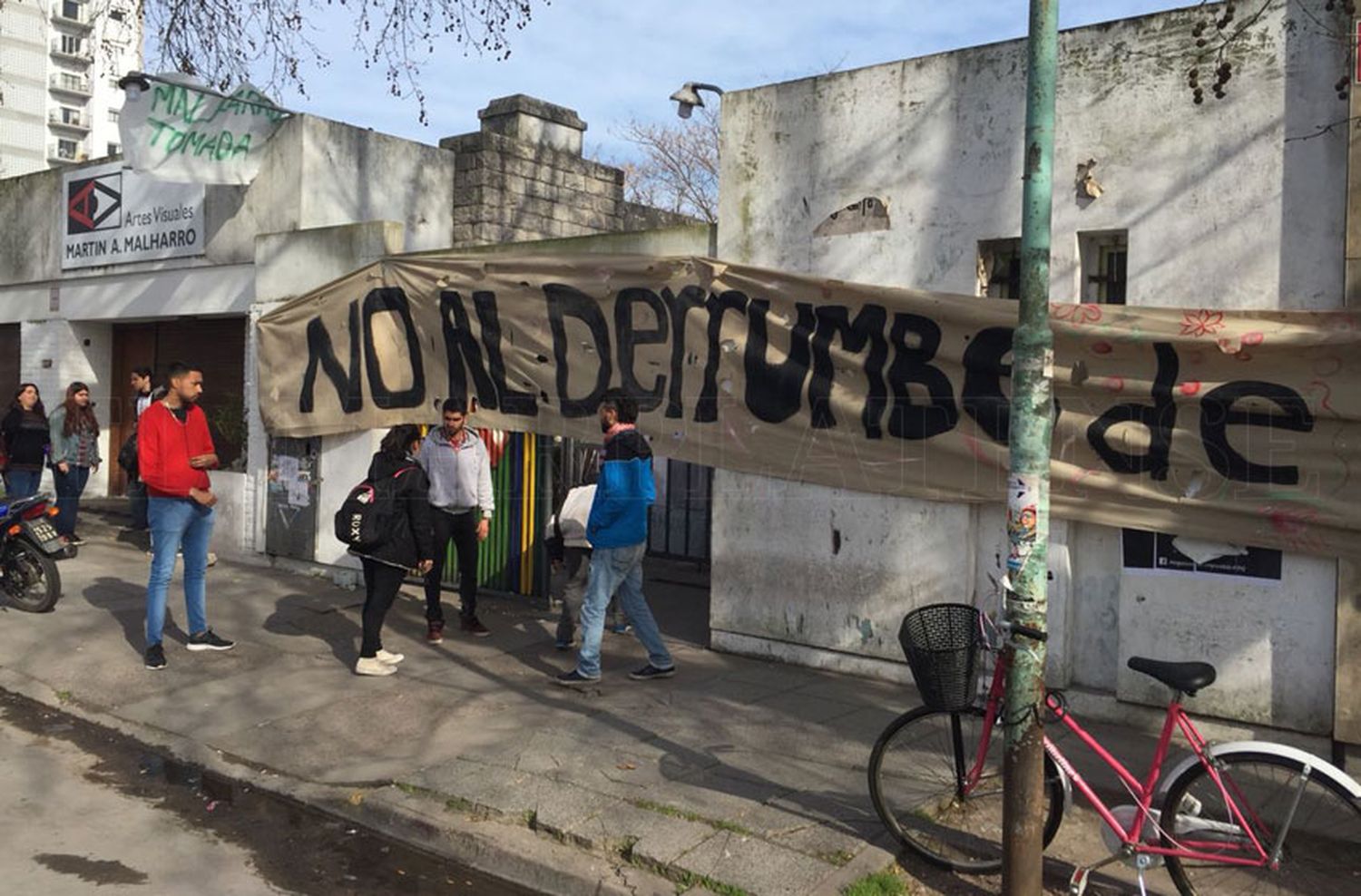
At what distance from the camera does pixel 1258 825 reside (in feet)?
12.9

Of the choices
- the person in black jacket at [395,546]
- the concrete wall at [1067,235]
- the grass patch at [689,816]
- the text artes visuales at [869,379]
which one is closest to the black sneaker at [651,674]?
the concrete wall at [1067,235]

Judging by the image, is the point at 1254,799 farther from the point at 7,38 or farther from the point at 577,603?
the point at 7,38

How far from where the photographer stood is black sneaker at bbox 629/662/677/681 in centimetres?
727

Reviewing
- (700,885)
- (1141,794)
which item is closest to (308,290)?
(700,885)

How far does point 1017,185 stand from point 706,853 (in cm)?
437

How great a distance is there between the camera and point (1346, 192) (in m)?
5.70

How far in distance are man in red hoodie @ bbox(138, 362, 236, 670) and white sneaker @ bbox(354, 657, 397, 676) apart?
138cm

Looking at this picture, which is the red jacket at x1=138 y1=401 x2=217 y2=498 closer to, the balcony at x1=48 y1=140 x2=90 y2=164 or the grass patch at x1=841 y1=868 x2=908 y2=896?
the grass patch at x1=841 y1=868 x2=908 y2=896

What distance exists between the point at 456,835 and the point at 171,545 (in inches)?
144

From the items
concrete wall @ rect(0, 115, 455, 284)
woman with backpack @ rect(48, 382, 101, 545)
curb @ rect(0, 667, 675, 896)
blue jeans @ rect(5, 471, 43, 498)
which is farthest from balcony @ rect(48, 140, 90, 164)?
curb @ rect(0, 667, 675, 896)

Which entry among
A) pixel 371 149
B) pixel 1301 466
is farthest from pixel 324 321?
pixel 1301 466

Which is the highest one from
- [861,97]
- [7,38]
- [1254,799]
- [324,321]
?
[7,38]

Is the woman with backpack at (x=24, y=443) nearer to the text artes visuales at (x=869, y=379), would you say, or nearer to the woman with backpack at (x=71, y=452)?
the woman with backpack at (x=71, y=452)

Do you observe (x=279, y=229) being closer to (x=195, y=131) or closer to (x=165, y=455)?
(x=195, y=131)
